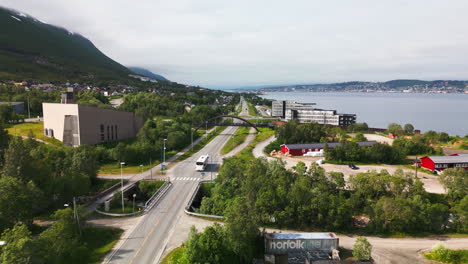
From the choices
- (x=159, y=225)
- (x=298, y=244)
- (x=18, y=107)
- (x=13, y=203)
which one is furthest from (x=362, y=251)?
A: (x=18, y=107)

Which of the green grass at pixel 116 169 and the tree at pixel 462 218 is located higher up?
the green grass at pixel 116 169

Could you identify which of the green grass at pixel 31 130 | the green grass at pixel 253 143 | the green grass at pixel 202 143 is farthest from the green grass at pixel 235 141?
the green grass at pixel 31 130

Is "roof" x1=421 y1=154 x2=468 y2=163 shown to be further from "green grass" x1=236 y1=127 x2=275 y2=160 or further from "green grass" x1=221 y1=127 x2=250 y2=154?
"green grass" x1=221 y1=127 x2=250 y2=154

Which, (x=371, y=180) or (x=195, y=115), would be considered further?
(x=195, y=115)

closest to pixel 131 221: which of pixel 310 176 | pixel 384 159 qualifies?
pixel 310 176

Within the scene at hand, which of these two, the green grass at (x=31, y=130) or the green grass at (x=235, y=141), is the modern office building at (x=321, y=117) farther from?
the green grass at (x=31, y=130)

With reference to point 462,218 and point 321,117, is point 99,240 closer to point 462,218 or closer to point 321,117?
point 462,218

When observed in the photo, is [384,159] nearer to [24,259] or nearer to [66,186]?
[66,186]
